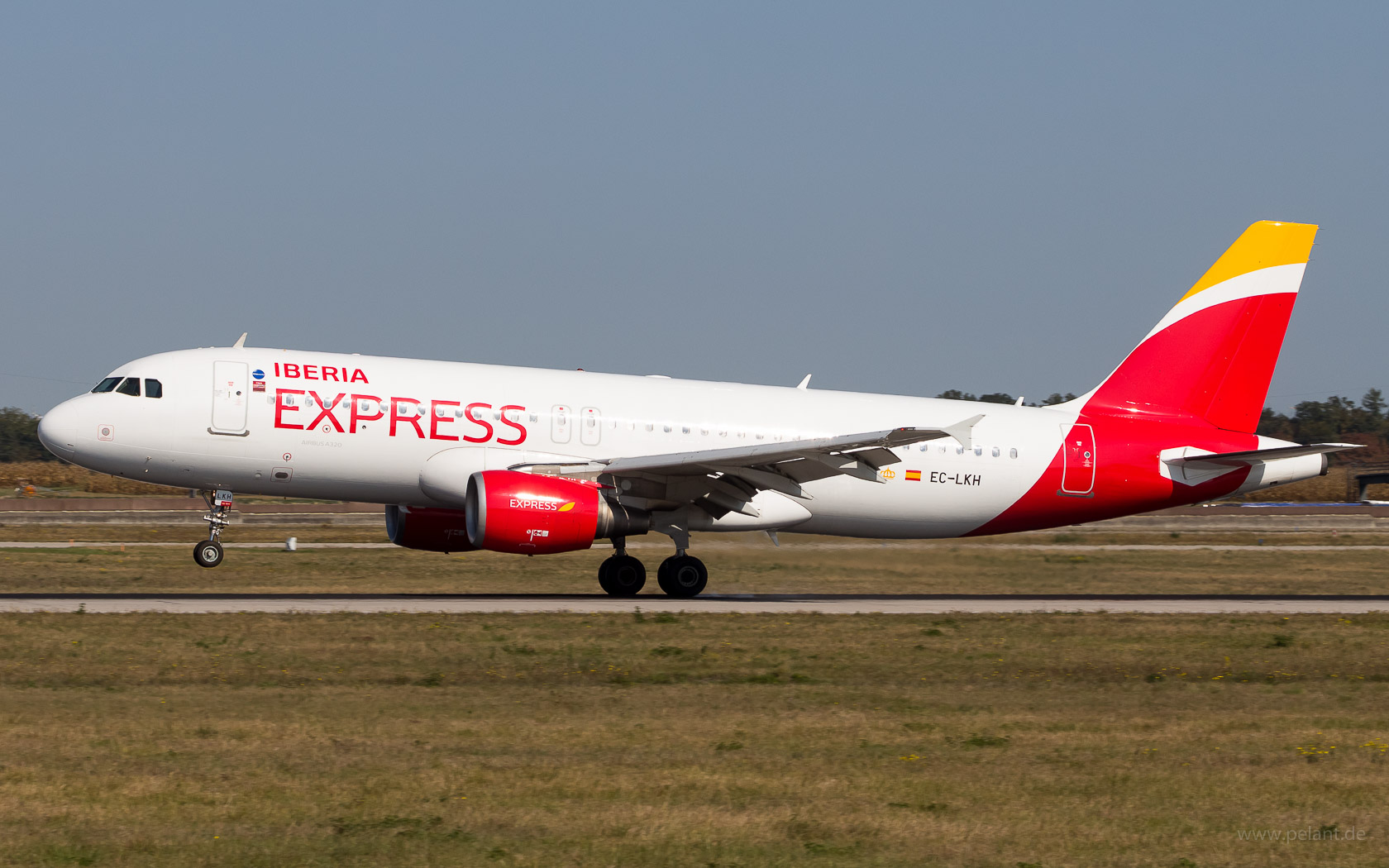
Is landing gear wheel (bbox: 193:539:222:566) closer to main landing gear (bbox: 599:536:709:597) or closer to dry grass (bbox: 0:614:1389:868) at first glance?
dry grass (bbox: 0:614:1389:868)

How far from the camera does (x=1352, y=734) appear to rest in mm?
13047

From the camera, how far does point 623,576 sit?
25969 mm

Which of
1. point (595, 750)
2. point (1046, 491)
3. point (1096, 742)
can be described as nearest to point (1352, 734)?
point (1096, 742)

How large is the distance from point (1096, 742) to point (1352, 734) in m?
2.66

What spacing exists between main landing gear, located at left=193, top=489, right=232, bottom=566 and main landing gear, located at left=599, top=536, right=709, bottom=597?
7024mm

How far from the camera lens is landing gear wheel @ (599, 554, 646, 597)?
26.0 m

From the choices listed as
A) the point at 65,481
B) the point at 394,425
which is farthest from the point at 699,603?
the point at 65,481

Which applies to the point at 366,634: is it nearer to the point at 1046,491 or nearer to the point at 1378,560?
the point at 1046,491

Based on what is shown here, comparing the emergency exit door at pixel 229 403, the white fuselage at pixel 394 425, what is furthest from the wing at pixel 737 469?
the emergency exit door at pixel 229 403

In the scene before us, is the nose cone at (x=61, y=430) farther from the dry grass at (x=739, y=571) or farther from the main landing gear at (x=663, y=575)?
the main landing gear at (x=663, y=575)

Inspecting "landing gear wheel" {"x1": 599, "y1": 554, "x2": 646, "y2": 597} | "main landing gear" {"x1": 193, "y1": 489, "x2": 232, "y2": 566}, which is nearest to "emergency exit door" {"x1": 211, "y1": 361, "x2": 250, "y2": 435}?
"main landing gear" {"x1": 193, "y1": 489, "x2": 232, "y2": 566}

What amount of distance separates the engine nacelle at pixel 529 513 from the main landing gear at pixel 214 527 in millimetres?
4857

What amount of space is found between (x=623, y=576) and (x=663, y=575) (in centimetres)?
76

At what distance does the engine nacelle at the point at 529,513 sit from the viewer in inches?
896
